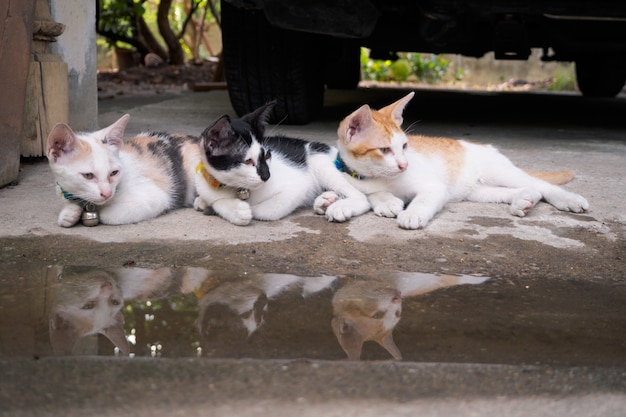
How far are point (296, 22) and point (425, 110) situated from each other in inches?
109

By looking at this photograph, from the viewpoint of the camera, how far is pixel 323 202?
3.25 m

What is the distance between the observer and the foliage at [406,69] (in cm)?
1175

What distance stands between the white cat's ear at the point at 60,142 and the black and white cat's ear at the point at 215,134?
511mm

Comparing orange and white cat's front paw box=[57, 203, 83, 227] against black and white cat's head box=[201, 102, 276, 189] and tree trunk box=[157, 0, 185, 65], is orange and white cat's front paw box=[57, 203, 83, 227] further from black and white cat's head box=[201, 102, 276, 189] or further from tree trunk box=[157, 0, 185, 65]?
tree trunk box=[157, 0, 185, 65]

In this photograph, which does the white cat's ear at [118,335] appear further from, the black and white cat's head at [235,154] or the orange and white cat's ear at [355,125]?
the orange and white cat's ear at [355,125]

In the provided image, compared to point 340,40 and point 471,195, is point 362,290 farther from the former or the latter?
point 340,40

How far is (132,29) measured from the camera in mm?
11258

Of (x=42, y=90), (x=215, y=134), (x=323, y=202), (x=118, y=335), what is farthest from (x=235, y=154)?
(x=42, y=90)

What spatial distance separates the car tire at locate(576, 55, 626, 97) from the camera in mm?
8484

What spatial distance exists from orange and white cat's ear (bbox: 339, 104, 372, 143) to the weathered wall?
6.19 ft

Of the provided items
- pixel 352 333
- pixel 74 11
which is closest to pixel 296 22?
pixel 74 11

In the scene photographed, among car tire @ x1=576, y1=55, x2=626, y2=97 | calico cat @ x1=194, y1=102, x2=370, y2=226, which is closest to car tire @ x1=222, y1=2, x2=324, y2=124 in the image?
calico cat @ x1=194, y1=102, x2=370, y2=226

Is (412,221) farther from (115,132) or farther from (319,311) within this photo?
(115,132)

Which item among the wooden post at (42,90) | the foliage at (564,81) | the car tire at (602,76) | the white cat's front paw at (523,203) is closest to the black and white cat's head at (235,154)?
the white cat's front paw at (523,203)
